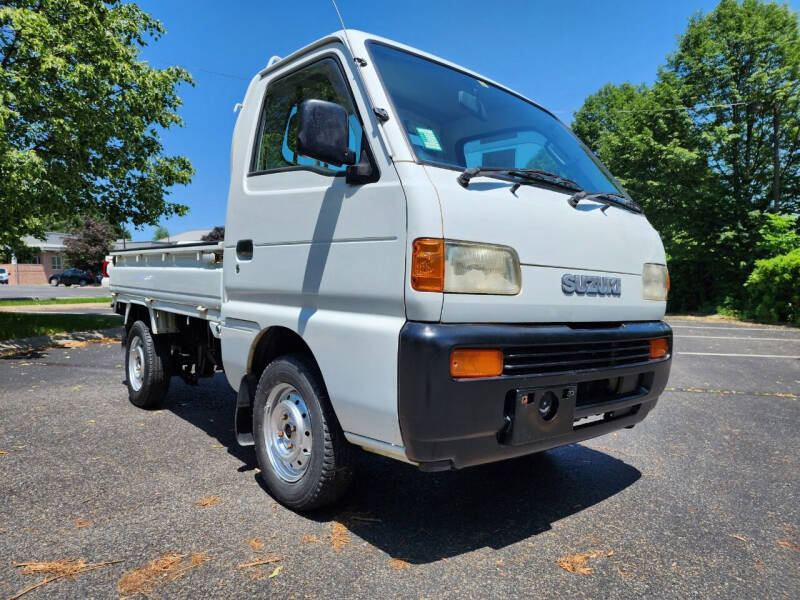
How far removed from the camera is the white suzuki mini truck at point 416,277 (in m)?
2.12

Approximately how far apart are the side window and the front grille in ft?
3.90

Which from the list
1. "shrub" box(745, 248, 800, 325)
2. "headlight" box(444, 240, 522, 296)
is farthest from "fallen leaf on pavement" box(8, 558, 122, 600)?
"shrub" box(745, 248, 800, 325)

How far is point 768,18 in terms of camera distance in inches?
851

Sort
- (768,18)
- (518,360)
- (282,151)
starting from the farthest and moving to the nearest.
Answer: (768,18), (282,151), (518,360)

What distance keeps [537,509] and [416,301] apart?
153 cm

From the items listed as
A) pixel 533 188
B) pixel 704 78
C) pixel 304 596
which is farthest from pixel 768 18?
pixel 304 596

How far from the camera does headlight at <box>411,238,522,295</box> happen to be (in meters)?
2.10

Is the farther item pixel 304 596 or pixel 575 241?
pixel 575 241

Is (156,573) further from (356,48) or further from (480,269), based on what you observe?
(356,48)

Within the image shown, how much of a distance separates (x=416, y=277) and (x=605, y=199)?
4.52 ft

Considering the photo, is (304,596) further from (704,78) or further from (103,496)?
(704,78)

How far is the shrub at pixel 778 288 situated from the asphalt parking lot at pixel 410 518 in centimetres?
1321

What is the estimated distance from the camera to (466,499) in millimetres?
3014

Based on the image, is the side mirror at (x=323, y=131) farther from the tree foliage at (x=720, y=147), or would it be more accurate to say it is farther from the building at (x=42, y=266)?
the building at (x=42, y=266)
